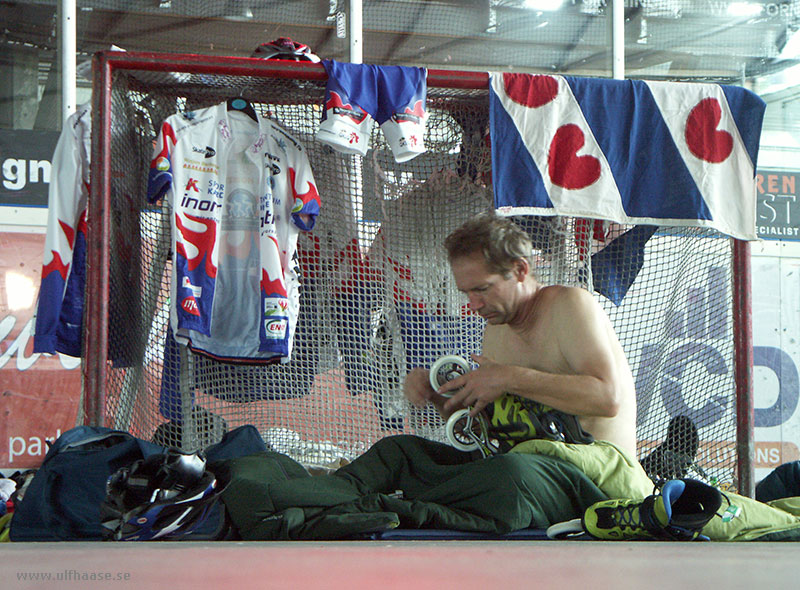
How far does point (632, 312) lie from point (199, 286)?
6.03ft

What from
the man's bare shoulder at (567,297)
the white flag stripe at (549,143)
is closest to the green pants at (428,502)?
the man's bare shoulder at (567,297)

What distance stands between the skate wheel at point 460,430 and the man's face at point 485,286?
0.28m

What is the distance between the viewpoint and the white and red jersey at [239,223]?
3021 millimetres

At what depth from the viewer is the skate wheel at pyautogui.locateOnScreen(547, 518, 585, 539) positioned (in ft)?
5.95

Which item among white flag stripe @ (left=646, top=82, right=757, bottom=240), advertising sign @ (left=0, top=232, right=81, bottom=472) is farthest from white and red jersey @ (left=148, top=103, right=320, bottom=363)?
advertising sign @ (left=0, top=232, right=81, bottom=472)

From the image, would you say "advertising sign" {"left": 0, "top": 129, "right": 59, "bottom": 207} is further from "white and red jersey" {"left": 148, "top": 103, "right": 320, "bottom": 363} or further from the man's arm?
the man's arm

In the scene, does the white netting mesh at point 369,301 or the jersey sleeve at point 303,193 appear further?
the white netting mesh at point 369,301

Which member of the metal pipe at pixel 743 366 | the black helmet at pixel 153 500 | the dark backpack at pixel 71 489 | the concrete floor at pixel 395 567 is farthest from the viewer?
the metal pipe at pixel 743 366

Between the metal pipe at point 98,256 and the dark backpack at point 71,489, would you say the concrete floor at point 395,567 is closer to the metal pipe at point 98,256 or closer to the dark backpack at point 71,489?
the dark backpack at point 71,489

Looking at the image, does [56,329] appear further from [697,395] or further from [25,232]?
[697,395]

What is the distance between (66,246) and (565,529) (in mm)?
2110

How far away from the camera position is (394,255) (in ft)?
11.0

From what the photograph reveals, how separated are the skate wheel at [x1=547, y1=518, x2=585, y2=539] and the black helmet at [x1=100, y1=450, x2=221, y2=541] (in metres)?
0.77

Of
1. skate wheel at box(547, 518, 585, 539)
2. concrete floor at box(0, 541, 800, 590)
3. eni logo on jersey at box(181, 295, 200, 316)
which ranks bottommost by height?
skate wheel at box(547, 518, 585, 539)
